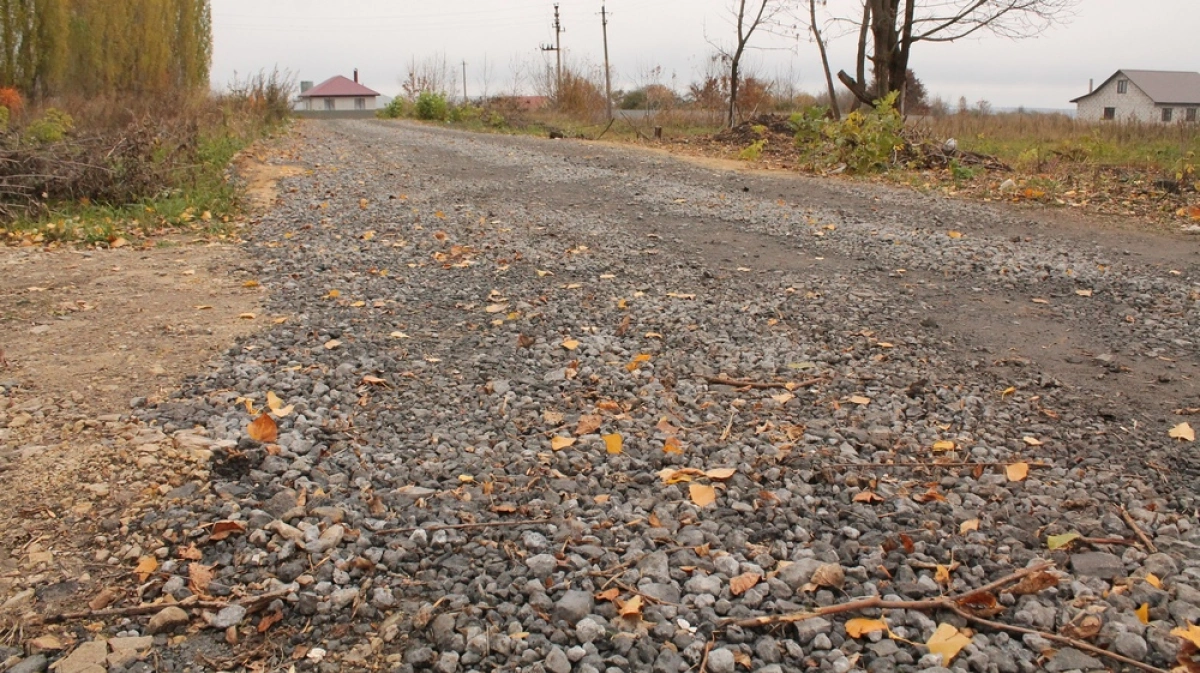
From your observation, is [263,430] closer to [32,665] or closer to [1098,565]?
[32,665]

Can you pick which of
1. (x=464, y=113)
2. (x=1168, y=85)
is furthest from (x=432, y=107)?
(x=1168, y=85)

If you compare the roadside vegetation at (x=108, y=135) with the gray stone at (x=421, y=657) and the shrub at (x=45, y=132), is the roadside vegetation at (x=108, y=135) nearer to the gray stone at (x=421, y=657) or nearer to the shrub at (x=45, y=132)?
the shrub at (x=45, y=132)

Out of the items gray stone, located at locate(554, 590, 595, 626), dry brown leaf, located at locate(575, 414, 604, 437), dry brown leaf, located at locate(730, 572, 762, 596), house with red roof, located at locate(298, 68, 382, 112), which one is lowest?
gray stone, located at locate(554, 590, 595, 626)

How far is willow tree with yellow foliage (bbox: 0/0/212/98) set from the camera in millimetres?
14188

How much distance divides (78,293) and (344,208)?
11.2 ft

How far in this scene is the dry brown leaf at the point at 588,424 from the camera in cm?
310

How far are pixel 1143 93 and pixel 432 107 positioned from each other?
4758cm

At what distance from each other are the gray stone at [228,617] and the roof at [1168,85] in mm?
60347

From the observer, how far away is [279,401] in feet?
10.9

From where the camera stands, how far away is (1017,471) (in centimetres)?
273

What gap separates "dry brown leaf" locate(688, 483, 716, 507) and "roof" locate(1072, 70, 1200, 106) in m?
59.1

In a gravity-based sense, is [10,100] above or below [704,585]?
above

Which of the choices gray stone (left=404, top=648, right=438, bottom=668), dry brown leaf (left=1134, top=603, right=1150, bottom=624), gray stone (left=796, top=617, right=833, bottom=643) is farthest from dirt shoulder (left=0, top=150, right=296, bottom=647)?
dry brown leaf (left=1134, top=603, right=1150, bottom=624)

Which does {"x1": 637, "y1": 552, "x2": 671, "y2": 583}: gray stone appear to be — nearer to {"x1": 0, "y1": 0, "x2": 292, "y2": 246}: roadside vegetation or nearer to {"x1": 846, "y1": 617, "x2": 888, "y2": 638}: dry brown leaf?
{"x1": 846, "y1": 617, "x2": 888, "y2": 638}: dry brown leaf
